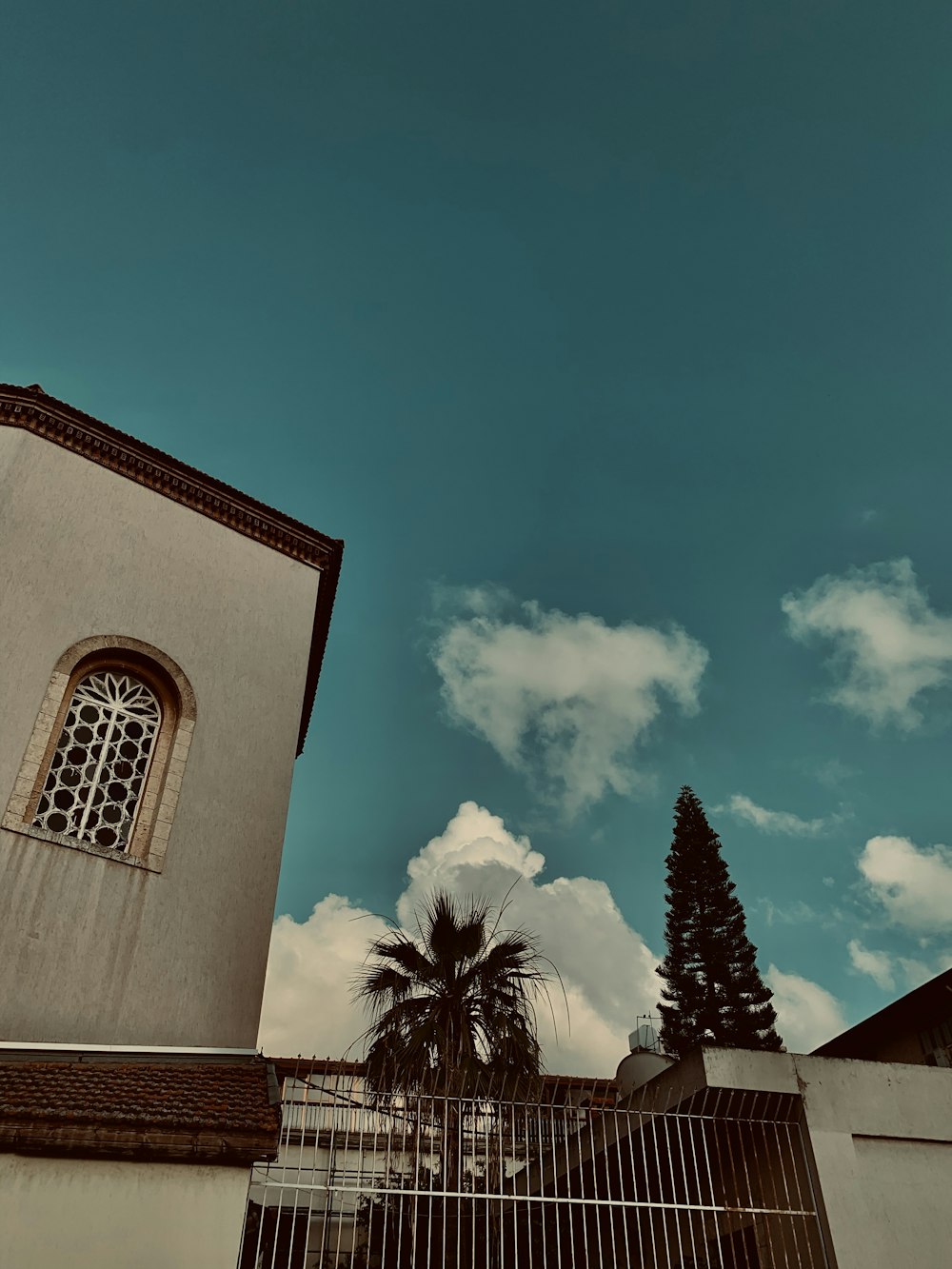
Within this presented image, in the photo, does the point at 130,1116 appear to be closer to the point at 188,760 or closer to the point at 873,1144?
the point at 188,760

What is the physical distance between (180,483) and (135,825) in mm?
4205

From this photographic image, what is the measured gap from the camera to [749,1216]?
7488 millimetres

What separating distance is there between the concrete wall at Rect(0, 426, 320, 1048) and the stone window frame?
95 mm

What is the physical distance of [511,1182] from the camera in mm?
7555

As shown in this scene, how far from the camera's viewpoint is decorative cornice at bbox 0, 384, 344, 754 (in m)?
10.0

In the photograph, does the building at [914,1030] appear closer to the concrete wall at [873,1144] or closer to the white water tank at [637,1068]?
the white water tank at [637,1068]

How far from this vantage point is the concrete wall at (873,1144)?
22.8 feet

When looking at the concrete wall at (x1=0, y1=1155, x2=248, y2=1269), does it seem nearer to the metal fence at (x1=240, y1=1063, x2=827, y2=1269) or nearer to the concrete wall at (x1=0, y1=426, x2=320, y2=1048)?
the metal fence at (x1=240, y1=1063, x2=827, y2=1269)

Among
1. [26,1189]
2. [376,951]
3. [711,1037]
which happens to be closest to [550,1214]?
[376,951]

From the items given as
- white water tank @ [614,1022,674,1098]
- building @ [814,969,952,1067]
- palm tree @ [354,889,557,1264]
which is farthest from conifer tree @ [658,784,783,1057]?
palm tree @ [354,889,557,1264]

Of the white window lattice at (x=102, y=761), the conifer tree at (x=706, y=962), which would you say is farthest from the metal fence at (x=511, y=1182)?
the conifer tree at (x=706, y=962)

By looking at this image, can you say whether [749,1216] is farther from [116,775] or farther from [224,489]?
[224,489]

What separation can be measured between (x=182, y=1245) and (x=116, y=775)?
14.9 feet

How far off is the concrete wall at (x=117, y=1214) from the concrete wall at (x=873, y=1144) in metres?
3.72
